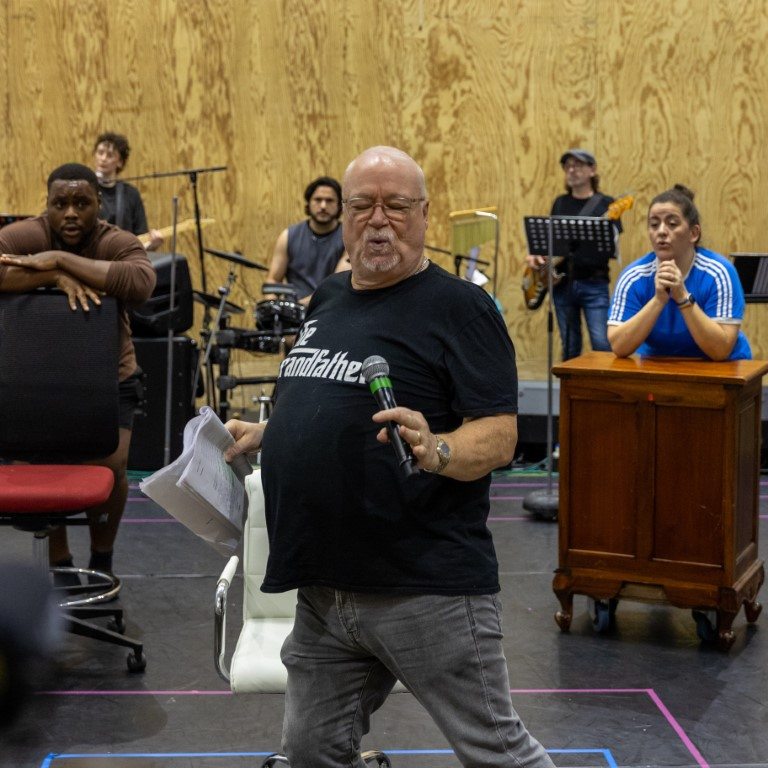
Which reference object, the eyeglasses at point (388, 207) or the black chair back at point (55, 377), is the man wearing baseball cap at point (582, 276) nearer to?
the black chair back at point (55, 377)

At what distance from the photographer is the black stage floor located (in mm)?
3539

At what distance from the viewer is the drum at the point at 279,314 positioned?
7211 millimetres

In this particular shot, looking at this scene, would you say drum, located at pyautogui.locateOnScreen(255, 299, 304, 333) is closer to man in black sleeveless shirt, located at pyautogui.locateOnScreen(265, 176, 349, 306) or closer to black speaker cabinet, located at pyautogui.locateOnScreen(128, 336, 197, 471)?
man in black sleeveless shirt, located at pyautogui.locateOnScreen(265, 176, 349, 306)

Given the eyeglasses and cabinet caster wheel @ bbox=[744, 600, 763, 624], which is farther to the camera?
cabinet caster wheel @ bbox=[744, 600, 763, 624]

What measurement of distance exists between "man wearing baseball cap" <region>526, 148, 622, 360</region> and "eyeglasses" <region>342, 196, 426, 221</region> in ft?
Answer: 19.3

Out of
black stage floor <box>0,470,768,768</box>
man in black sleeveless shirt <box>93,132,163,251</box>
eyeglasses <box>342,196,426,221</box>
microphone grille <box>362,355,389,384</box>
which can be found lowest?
black stage floor <box>0,470,768,768</box>


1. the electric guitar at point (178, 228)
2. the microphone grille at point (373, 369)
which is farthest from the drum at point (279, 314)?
the microphone grille at point (373, 369)

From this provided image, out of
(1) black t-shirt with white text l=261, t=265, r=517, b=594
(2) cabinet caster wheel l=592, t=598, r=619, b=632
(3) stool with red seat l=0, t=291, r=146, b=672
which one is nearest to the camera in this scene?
(1) black t-shirt with white text l=261, t=265, r=517, b=594

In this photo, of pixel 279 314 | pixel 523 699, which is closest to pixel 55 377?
pixel 523 699

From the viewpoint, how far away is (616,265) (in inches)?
362

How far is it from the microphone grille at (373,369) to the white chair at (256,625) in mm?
1131

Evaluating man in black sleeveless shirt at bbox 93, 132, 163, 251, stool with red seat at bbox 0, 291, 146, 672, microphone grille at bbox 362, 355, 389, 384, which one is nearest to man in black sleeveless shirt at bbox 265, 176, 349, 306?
man in black sleeveless shirt at bbox 93, 132, 163, 251

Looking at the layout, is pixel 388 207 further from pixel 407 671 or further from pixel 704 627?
pixel 704 627

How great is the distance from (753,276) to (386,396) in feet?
18.1
